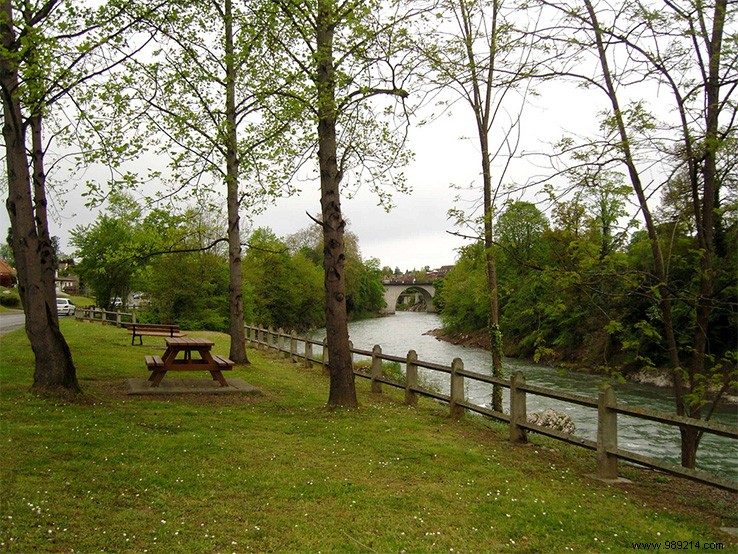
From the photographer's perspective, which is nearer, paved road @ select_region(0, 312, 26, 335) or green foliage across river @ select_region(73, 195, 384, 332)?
green foliage across river @ select_region(73, 195, 384, 332)

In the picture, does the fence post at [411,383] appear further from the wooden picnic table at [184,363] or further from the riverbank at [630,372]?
the wooden picnic table at [184,363]

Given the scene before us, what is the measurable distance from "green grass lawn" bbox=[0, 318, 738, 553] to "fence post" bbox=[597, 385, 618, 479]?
27 cm

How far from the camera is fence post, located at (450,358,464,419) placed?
9.98 metres

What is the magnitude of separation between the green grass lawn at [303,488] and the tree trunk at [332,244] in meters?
0.87

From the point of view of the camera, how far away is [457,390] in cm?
1013

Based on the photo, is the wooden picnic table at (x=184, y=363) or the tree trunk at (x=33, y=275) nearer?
the tree trunk at (x=33, y=275)

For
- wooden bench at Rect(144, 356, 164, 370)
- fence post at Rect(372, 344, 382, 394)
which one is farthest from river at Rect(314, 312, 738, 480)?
wooden bench at Rect(144, 356, 164, 370)

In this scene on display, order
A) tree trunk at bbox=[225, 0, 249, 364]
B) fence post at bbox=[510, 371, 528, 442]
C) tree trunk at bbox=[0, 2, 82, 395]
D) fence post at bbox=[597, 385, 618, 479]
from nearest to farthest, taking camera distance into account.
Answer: fence post at bbox=[597, 385, 618, 479] < fence post at bbox=[510, 371, 528, 442] < tree trunk at bbox=[0, 2, 82, 395] < tree trunk at bbox=[225, 0, 249, 364]

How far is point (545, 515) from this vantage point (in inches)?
219

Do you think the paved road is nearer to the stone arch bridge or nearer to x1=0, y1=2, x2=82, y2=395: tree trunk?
x1=0, y1=2, x2=82, y2=395: tree trunk

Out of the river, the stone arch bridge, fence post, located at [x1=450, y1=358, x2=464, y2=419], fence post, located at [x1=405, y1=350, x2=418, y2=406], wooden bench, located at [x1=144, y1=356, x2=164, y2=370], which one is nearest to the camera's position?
fence post, located at [x1=450, y1=358, x2=464, y2=419]

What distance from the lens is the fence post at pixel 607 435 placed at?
22.9 feet

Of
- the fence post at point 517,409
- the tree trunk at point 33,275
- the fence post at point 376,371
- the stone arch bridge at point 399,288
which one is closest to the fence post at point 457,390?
the fence post at point 517,409

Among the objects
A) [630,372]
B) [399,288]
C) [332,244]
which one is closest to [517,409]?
[332,244]
